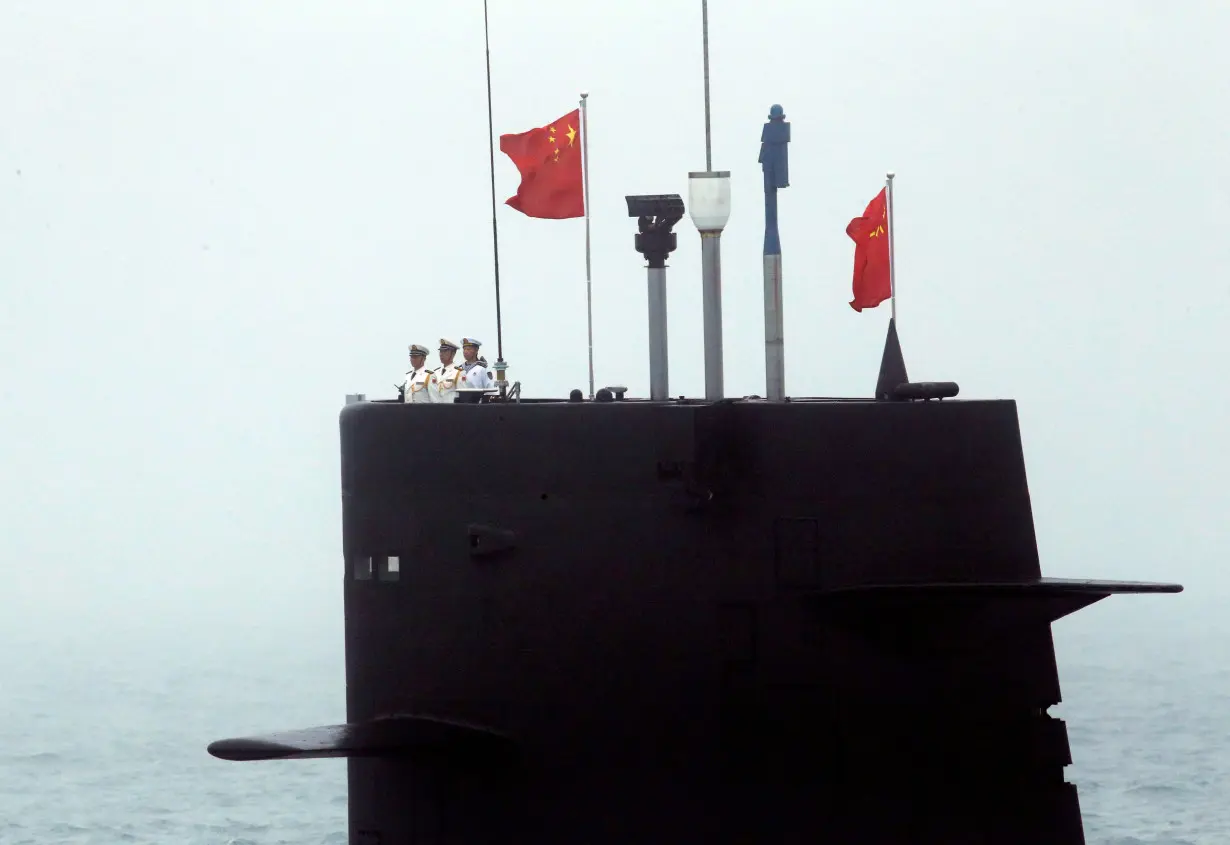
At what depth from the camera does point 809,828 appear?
1098 cm

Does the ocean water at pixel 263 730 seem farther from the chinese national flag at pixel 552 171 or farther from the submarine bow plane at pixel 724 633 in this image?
the submarine bow plane at pixel 724 633

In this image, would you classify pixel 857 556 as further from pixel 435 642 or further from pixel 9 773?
pixel 9 773

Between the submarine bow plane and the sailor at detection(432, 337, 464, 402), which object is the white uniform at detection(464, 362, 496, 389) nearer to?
the sailor at detection(432, 337, 464, 402)

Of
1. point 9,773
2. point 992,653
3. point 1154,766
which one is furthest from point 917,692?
point 9,773

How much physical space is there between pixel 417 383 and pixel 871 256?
339 centimetres

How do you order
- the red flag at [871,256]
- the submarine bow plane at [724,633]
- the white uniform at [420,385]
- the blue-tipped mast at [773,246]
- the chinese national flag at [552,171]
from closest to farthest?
1. the submarine bow plane at [724,633]
2. the blue-tipped mast at [773,246]
3. the white uniform at [420,385]
4. the red flag at [871,256]
5. the chinese national flag at [552,171]

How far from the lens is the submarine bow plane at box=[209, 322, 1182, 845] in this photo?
11039mm

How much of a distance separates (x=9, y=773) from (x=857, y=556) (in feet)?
321

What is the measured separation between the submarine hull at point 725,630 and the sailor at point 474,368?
12.9 feet

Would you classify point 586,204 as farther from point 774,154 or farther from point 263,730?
point 263,730

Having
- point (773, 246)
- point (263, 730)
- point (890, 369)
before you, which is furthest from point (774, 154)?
point (263, 730)

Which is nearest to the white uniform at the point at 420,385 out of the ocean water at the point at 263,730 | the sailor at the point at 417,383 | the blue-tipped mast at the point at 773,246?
the sailor at the point at 417,383

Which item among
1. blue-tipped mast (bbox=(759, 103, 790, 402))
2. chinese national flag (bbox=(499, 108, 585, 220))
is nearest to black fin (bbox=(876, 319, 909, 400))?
blue-tipped mast (bbox=(759, 103, 790, 402))

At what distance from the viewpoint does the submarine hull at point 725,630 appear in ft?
36.2
